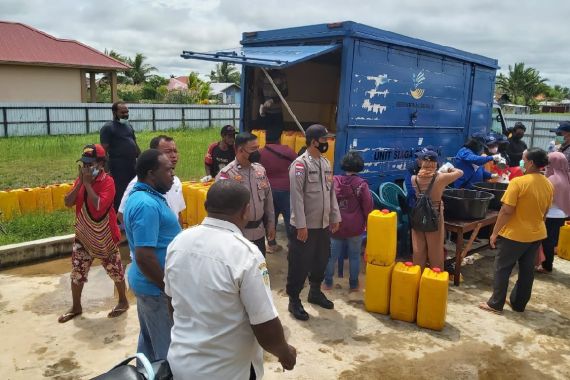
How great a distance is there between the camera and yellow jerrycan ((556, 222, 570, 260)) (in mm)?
6457

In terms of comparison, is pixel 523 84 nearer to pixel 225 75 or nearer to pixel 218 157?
pixel 225 75

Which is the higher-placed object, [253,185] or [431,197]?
[253,185]

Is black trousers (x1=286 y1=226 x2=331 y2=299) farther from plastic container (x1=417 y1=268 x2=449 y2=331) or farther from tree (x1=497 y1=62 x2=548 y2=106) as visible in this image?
tree (x1=497 y1=62 x2=548 y2=106)

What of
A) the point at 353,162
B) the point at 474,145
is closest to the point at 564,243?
the point at 474,145

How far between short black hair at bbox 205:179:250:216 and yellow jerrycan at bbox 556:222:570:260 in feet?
19.8

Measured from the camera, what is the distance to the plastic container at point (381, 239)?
14.9 feet

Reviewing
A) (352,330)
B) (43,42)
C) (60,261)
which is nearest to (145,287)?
(352,330)

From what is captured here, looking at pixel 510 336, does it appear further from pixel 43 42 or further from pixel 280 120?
pixel 43 42

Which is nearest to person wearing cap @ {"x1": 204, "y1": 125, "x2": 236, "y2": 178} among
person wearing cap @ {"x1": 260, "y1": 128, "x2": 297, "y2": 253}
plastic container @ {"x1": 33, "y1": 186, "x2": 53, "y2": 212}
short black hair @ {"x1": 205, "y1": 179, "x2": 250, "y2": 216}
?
person wearing cap @ {"x1": 260, "y1": 128, "x2": 297, "y2": 253}

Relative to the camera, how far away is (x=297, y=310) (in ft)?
14.7

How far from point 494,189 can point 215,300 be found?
18.5 feet

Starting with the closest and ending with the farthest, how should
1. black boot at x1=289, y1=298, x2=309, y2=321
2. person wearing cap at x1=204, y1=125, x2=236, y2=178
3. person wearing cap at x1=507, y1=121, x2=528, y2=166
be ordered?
black boot at x1=289, y1=298, x2=309, y2=321 → person wearing cap at x1=204, y1=125, x2=236, y2=178 → person wearing cap at x1=507, y1=121, x2=528, y2=166

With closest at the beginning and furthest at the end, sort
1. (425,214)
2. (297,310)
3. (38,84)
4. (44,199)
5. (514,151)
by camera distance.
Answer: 1. (297,310)
2. (425,214)
3. (44,199)
4. (514,151)
5. (38,84)

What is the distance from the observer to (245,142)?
419 centimetres
